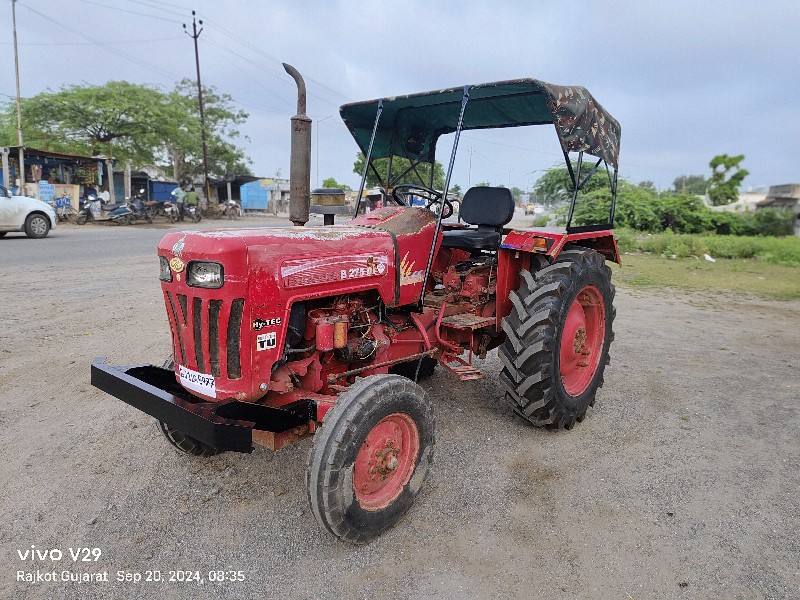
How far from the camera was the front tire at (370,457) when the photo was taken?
2.47 meters

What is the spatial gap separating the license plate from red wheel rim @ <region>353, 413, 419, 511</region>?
0.80m

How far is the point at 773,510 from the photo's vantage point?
3.05 meters

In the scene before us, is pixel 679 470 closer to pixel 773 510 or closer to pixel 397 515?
pixel 773 510

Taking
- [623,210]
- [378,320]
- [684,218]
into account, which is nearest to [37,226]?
[378,320]

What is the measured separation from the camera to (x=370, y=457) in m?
2.74

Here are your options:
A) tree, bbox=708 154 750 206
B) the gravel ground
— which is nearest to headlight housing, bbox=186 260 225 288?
the gravel ground

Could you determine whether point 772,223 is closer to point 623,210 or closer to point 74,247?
point 623,210

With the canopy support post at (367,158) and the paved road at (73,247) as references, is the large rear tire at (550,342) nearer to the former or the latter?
the canopy support post at (367,158)

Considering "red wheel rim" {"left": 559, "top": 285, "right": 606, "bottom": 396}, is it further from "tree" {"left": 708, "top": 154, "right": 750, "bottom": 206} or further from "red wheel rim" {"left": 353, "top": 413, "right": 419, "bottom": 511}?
"tree" {"left": 708, "top": 154, "right": 750, "bottom": 206}

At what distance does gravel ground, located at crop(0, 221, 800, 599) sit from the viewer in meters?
2.47

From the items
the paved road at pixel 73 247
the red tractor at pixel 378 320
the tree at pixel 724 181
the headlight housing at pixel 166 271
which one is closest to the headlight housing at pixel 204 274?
the red tractor at pixel 378 320

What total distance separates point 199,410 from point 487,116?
3.67m

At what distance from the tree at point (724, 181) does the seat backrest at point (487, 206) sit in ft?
102

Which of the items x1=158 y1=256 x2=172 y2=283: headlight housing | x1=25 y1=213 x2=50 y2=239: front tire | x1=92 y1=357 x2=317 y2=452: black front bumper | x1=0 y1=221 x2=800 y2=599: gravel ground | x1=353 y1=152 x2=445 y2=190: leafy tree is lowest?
x1=0 y1=221 x2=800 y2=599: gravel ground
